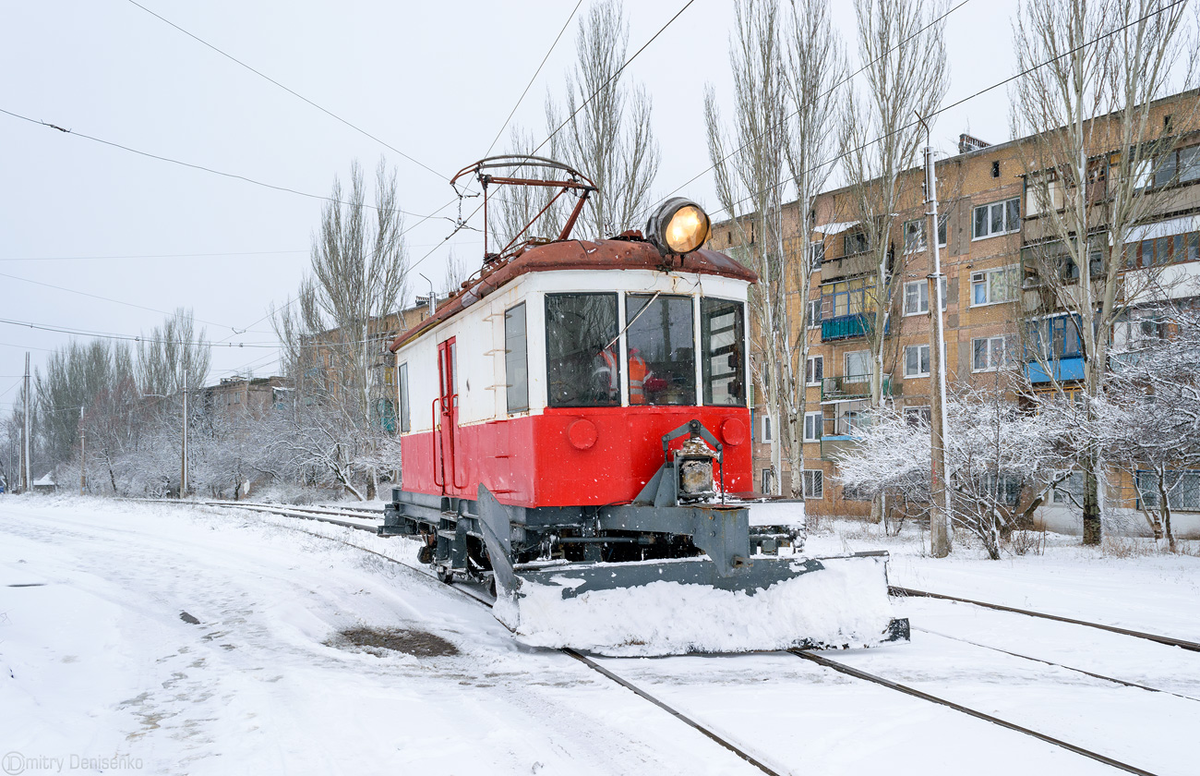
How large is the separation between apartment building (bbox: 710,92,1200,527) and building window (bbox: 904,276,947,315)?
40 millimetres

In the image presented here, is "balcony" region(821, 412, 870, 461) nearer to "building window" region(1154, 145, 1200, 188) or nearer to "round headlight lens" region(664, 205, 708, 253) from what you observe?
"building window" region(1154, 145, 1200, 188)

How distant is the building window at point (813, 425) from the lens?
106ft

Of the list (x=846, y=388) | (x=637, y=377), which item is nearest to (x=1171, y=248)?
(x=846, y=388)

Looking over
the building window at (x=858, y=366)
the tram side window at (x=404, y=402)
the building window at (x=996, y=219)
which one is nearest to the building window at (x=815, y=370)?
the building window at (x=858, y=366)

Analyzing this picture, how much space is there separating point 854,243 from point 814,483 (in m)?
9.34

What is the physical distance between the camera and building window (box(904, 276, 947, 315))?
95.8ft

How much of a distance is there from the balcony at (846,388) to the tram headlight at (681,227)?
24.9 m

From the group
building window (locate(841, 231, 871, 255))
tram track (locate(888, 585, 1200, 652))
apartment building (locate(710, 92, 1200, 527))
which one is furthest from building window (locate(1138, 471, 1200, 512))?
tram track (locate(888, 585, 1200, 652))

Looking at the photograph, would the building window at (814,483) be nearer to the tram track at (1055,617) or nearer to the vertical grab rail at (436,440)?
the tram track at (1055,617)

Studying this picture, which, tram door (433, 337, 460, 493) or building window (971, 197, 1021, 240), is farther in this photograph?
building window (971, 197, 1021, 240)

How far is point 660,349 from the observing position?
6539 mm

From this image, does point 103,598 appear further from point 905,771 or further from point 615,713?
point 905,771

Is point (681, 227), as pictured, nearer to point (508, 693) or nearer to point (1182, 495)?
point (508, 693)

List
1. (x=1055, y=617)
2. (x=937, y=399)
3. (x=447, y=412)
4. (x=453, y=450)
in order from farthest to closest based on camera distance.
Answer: (x=937, y=399) → (x=447, y=412) → (x=453, y=450) → (x=1055, y=617)
